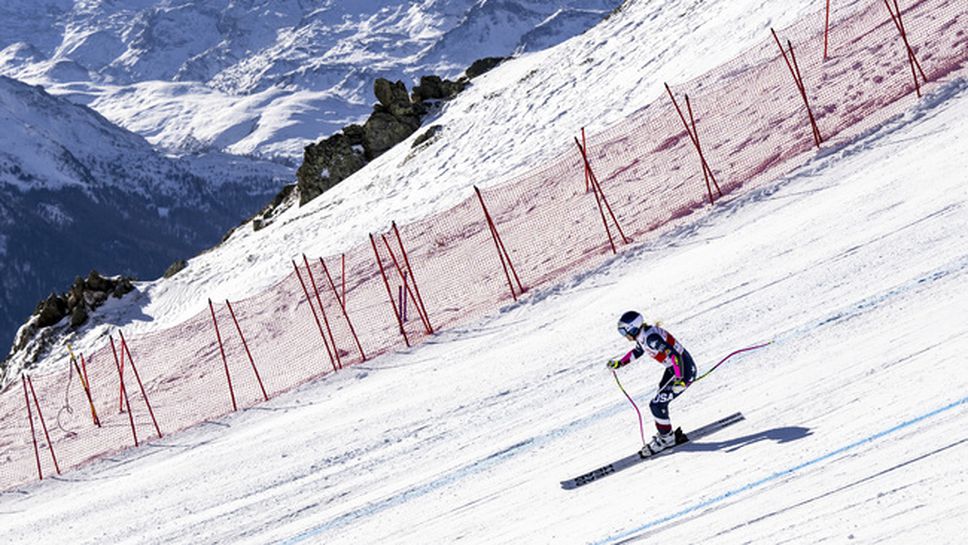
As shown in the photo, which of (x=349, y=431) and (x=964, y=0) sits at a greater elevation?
(x=964, y=0)

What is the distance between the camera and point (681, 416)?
11.7 metres

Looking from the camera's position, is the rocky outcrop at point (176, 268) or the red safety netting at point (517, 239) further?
the rocky outcrop at point (176, 268)

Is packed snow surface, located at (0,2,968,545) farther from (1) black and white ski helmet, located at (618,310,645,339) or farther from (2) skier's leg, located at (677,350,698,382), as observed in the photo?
(1) black and white ski helmet, located at (618,310,645,339)

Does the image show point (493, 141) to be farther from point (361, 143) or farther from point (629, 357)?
point (629, 357)

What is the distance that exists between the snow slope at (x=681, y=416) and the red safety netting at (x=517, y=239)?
1422mm

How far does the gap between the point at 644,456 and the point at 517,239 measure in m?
13.2

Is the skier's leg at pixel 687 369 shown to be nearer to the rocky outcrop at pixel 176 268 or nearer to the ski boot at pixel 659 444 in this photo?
the ski boot at pixel 659 444

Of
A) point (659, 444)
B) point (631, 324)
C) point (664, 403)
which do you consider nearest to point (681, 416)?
point (659, 444)

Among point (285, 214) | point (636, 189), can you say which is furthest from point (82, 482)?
point (285, 214)

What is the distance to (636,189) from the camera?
22.8m

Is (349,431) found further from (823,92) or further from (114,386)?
(823,92)

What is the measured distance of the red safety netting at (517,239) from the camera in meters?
20.5

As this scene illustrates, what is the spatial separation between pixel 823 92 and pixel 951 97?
4219 mm

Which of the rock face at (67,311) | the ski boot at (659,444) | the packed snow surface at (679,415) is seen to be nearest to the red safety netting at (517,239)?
the packed snow surface at (679,415)
